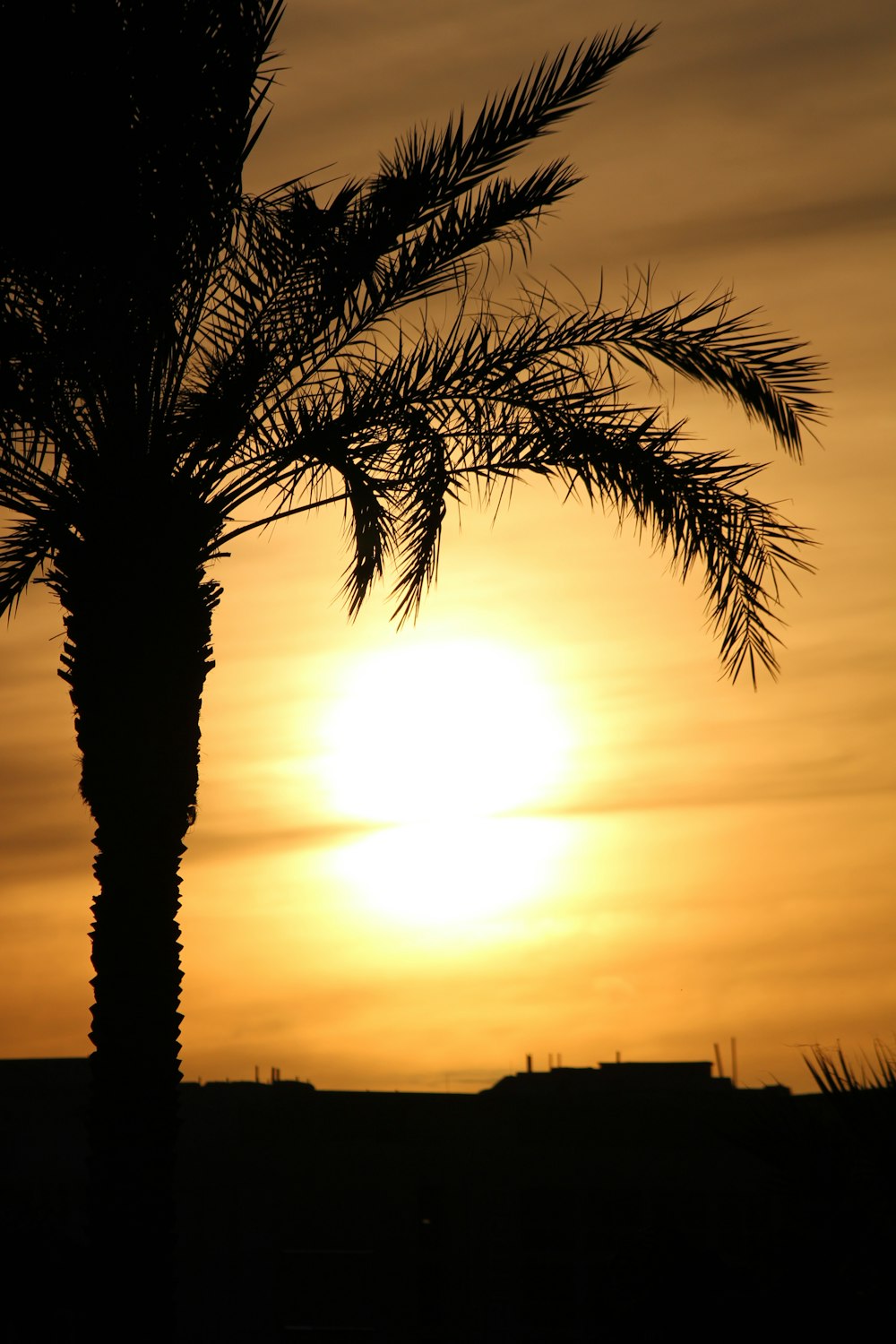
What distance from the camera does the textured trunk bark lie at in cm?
879

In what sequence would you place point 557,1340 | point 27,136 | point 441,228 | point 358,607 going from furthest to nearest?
point 557,1340 < point 358,607 < point 441,228 < point 27,136

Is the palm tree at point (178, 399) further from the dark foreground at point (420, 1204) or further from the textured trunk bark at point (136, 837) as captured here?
the dark foreground at point (420, 1204)

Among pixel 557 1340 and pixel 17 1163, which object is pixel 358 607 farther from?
pixel 17 1163

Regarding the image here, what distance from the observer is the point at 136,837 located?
9164 millimetres

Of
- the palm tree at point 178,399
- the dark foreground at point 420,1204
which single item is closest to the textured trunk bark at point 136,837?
the palm tree at point 178,399

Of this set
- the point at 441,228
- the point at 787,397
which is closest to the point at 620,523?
the point at 787,397

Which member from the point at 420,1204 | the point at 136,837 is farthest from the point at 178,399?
the point at 420,1204

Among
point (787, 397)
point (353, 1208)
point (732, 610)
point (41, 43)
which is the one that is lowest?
point (353, 1208)

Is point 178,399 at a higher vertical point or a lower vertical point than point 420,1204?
higher

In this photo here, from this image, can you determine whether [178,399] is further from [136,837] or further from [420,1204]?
[420,1204]

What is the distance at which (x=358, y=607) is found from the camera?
36.4ft

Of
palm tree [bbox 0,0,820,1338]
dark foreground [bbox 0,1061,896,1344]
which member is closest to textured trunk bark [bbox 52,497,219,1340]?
palm tree [bbox 0,0,820,1338]

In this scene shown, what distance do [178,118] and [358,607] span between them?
3.58 metres

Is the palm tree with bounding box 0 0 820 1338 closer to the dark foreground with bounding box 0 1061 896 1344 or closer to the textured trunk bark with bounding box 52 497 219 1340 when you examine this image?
the textured trunk bark with bounding box 52 497 219 1340
